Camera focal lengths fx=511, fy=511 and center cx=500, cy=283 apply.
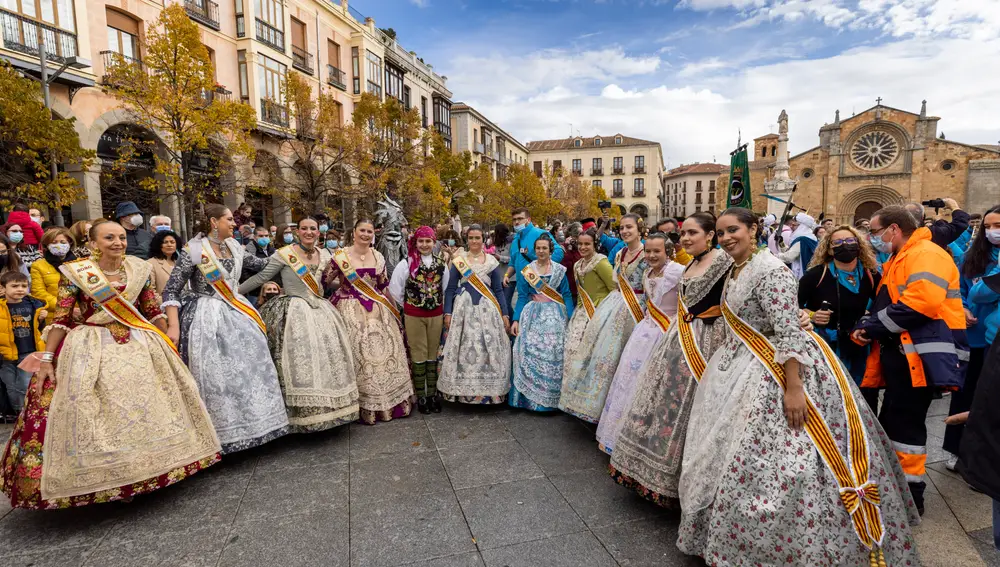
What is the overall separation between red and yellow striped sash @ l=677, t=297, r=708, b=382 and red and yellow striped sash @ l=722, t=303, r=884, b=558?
38 cm

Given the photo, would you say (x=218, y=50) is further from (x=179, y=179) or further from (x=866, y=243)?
(x=866, y=243)

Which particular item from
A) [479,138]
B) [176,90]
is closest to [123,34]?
[176,90]

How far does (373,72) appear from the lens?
77.5 ft

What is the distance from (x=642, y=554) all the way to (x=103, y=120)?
15.4 m

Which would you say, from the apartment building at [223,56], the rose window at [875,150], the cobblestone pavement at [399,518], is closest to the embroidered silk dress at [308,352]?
the cobblestone pavement at [399,518]

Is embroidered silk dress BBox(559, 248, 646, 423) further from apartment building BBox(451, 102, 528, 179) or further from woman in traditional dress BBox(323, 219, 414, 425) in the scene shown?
apartment building BBox(451, 102, 528, 179)

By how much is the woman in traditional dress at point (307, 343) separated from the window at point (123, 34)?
1285 centimetres

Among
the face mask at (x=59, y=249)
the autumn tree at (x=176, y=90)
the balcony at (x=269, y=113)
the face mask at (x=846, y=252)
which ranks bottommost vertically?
the face mask at (x=846, y=252)

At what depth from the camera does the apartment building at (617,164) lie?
196ft

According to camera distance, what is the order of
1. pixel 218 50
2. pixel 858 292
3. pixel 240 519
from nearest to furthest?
pixel 240 519 < pixel 858 292 < pixel 218 50

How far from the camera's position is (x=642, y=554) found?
8.57ft

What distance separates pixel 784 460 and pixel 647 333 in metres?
1.44

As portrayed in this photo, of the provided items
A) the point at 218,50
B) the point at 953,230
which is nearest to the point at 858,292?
the point at 953,230

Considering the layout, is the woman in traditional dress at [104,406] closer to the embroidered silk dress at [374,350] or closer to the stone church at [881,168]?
the embroidered silk dress at [374,350]
